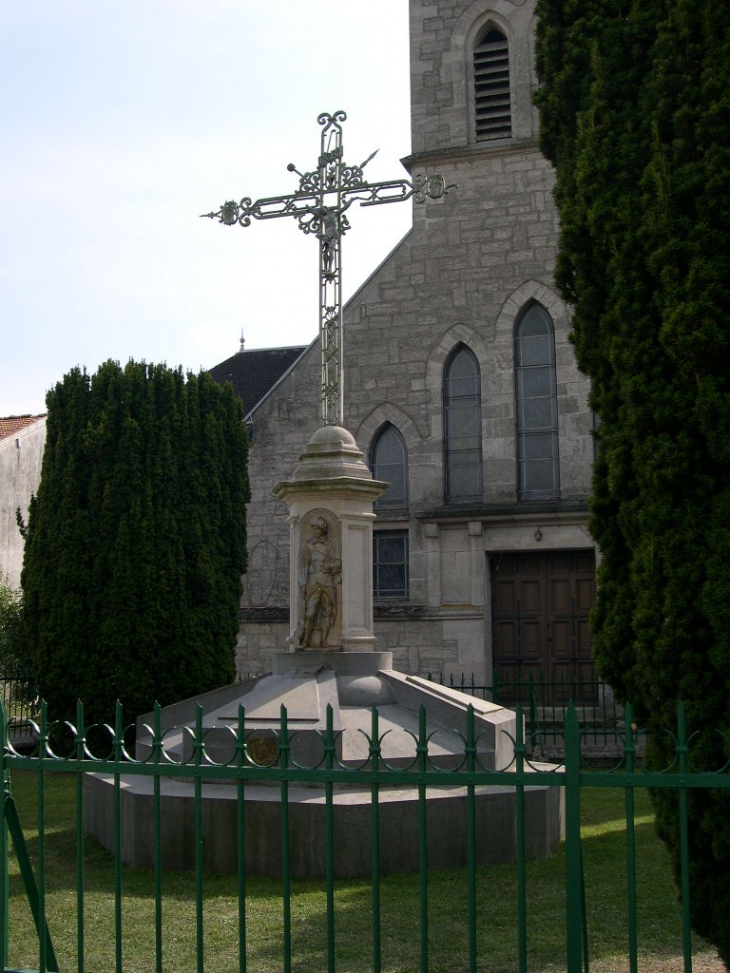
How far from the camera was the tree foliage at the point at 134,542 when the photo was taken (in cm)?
1418

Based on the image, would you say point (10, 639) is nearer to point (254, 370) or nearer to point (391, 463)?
point (391, 463)

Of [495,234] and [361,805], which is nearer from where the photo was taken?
[361,805]

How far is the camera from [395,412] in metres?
18.0

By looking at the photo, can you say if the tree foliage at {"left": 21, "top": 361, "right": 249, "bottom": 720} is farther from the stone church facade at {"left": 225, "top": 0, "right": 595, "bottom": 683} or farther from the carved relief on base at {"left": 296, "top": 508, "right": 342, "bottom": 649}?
the carved relief on base at {"left": 296, "top": 508, "right": 342, "bottom": 649}

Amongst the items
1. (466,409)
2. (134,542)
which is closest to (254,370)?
(466,409)

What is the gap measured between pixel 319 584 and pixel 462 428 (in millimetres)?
8255

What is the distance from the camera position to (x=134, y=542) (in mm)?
14492

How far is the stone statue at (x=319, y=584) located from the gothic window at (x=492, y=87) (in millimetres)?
10356

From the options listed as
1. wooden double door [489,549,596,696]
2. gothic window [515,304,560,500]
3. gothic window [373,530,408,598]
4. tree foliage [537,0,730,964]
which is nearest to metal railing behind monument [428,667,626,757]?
wooden double door [489,549,596,696]

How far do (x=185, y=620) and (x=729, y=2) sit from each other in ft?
34.8

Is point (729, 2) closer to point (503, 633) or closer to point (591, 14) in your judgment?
point (591, 14)

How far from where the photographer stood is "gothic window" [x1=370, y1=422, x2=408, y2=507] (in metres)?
18.0

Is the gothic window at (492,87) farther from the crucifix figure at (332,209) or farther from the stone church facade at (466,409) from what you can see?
the crucifix figure at (332,209)

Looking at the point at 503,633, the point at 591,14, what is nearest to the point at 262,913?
the point at 591,14
